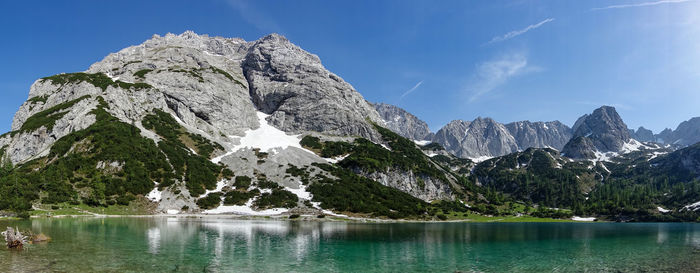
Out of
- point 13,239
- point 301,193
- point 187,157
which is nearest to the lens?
point 13,239

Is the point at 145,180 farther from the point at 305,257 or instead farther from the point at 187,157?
the point at 305,257

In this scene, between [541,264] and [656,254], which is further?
[656,254]

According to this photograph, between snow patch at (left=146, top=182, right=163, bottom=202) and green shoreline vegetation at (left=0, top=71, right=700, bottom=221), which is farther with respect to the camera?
snow patch at (left=146, top=182, right=163, bottom=202)

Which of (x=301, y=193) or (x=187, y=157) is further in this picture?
(x=187, y=157)

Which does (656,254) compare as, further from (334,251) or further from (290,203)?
(290,203)

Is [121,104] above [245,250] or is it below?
above

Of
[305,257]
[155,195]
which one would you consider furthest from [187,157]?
[305,257]

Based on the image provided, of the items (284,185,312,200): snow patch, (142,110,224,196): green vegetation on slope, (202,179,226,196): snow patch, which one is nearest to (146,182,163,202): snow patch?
(142,110,224,196): green vegetation on slope

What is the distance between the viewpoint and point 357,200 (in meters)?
152

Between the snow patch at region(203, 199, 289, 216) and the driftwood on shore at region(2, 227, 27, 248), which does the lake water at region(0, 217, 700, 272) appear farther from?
the snow patch at region(203, 199, 289, 216)

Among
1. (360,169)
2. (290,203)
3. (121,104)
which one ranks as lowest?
(290,203)

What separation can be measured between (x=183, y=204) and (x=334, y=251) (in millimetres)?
98595

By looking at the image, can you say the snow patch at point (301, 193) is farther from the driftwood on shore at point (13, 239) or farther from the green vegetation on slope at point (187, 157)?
the driftwood on shore at point (13, 239)

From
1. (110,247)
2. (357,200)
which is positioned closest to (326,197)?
(357,200)
